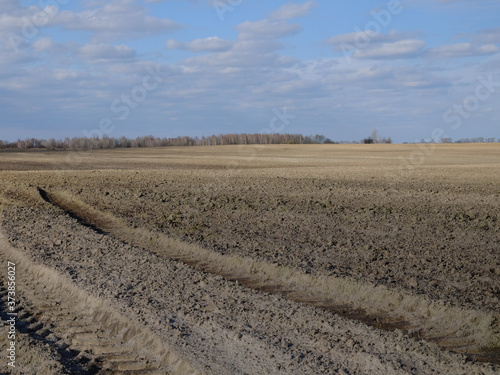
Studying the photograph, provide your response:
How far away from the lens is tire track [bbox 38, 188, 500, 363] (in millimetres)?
6023

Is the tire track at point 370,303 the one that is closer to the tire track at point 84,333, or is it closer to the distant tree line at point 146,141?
the tire track at point 84,333

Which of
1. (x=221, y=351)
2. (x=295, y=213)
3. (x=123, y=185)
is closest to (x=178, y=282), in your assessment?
(x=221, y=351)

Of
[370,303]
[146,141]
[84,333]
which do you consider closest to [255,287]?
[370,303]

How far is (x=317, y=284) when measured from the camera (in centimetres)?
783

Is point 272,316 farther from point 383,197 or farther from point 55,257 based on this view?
point 383,197

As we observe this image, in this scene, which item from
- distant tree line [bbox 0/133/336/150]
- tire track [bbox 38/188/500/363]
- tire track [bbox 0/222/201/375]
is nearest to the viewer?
tire track [bbox 0/222/201/375]

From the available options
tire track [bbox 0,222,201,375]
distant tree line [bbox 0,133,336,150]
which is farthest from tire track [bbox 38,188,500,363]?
distant tree line [bbox 0,133,336,150]

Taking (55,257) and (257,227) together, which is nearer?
(55,257)

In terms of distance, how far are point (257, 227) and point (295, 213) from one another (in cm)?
196

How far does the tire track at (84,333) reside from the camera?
17.3ft

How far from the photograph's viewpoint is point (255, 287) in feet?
25.7

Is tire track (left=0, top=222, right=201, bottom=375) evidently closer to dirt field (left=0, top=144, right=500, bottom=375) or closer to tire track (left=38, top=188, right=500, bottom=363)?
dirt field (left=0, top=144, right=500, bottom=375)

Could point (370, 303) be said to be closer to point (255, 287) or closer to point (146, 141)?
point (255, 287)

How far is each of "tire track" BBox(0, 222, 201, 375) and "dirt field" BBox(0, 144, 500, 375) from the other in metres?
0.02
